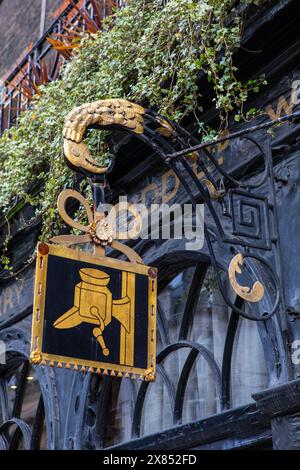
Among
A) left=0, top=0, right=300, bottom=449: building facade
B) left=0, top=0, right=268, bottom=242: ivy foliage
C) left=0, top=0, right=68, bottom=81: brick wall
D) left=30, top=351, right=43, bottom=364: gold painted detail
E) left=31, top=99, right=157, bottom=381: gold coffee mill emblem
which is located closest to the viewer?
left=30, top=351, right=43, bottom=364: gold painted detail

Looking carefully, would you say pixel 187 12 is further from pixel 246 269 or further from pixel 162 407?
pixel 162 407

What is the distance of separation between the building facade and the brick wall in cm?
557

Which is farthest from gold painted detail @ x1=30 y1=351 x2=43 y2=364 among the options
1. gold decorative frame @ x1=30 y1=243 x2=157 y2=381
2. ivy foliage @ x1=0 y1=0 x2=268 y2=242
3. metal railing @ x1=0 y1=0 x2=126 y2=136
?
metal railing @ x1=0 y1=0 x2=126 y2=136

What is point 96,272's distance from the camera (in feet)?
18.6

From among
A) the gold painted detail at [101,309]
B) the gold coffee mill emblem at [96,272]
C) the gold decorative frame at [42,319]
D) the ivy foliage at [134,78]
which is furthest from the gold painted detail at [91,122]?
the ivy foliage at [134,78]

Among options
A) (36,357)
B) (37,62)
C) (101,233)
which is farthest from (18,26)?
(36,357)

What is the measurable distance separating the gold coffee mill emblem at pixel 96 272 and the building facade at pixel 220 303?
18.6 inches

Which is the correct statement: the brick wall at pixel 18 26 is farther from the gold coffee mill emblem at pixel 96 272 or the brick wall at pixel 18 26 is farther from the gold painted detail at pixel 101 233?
the gold painted detail at pixel 101 233

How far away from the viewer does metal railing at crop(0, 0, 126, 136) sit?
9852 mm

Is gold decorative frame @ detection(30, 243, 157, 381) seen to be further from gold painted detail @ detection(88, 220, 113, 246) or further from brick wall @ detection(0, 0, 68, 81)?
brick wall @ detection(0, 0, 68, 81)

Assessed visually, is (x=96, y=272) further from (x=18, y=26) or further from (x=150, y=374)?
(x=18, y=26)

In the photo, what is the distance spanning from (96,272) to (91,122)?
1040mm

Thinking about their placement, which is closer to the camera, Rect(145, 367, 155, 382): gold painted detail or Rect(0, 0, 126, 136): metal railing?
Rect(145, 367, 155, 382): gold painted detail

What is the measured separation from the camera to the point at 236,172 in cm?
700
